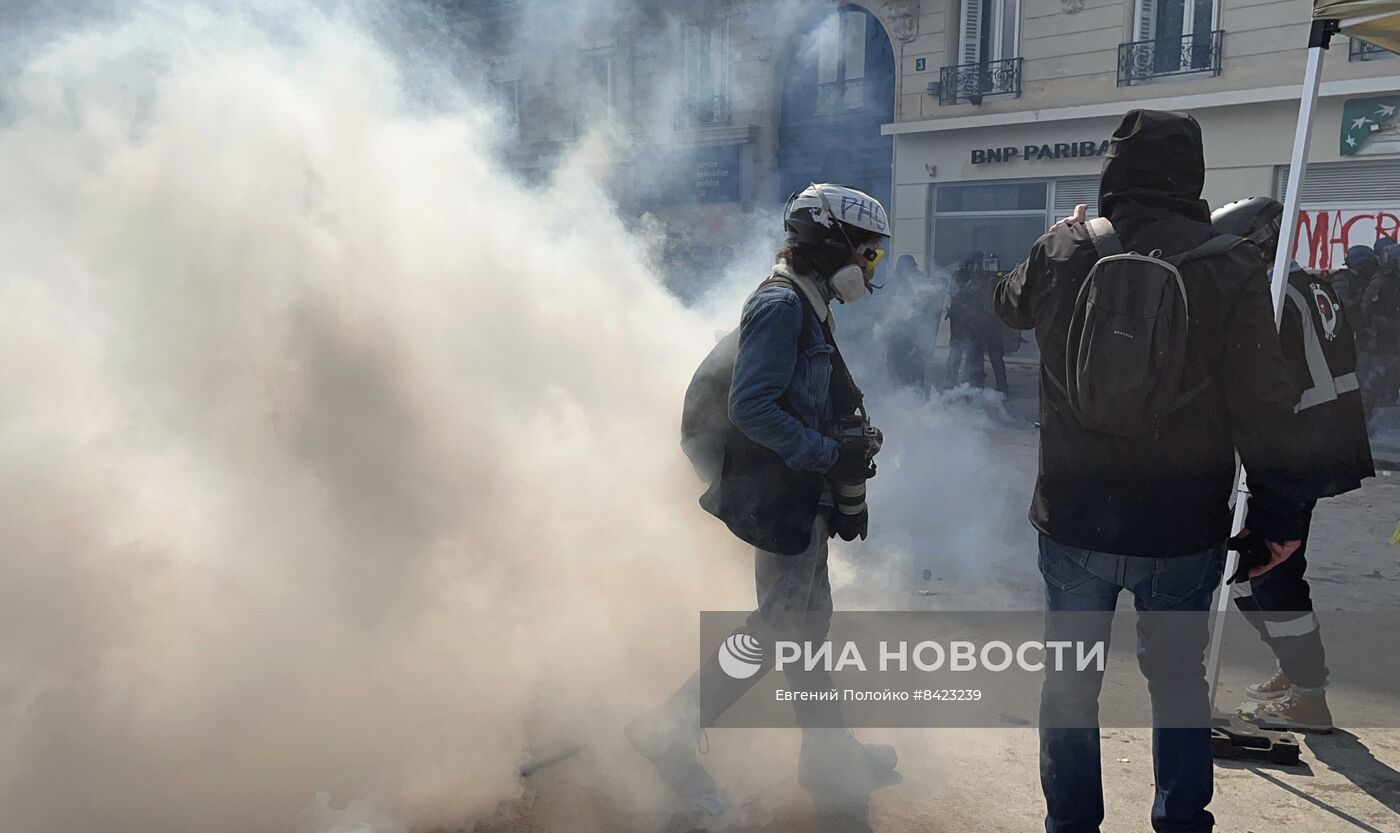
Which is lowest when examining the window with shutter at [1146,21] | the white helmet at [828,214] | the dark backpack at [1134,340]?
the dark backpack at [1134,340]

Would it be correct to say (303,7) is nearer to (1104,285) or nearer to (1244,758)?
(1104,285)

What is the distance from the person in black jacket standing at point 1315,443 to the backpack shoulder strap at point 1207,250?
2.60ft

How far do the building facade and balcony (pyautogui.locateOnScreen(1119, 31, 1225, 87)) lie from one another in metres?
0.03

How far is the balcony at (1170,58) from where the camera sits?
49.2 ft

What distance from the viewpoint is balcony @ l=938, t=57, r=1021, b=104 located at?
1697cm

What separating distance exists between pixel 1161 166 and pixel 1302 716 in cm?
198

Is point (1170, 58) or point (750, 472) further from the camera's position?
point (1170, 58)

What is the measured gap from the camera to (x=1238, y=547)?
2.72 m

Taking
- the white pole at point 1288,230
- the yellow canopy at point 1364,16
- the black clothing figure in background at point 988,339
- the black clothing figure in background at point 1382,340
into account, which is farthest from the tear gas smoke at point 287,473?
the black clothing figure in background at point 1382,340

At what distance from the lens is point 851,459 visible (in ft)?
9.61

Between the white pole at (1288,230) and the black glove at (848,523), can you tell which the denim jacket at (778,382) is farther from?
the white pole at (1288,230)

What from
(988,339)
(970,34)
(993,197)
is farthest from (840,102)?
(988,339)

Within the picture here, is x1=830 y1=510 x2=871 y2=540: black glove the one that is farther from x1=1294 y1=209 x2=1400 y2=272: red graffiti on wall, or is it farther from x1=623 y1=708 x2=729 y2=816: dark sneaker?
x1=1294 y1=209 x2=1400 y2=272: red graffiti on wall

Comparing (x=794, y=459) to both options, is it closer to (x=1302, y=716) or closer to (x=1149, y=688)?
(x=1149, y=688)
